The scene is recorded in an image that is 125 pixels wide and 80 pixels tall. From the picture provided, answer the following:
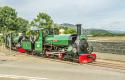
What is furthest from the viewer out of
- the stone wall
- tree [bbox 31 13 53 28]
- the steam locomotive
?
tree [bbox 31 13 53 28]

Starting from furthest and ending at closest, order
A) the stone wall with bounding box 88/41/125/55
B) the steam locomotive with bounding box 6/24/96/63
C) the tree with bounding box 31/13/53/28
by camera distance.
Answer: the tree with bounding box 31/13/53/28 → the stone wall with bounding box 88/41/125/55 → the steam locomotive with bounding box 6/24/96/63

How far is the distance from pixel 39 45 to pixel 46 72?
31.2ft

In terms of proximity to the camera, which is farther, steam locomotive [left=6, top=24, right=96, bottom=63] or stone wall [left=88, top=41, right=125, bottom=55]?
stone wall [left=88, top=41, right=125, bottom=55]

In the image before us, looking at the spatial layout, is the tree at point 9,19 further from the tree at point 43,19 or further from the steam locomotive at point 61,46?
the steam locomotive at point 61,46

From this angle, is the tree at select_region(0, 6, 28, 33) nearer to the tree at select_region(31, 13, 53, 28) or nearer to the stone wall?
the tree at select_region(31, 13, 53, 28)

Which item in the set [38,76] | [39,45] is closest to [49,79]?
[38,76]

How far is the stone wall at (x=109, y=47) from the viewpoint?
21172 millimetres

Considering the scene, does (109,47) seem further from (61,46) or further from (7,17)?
(7,17)

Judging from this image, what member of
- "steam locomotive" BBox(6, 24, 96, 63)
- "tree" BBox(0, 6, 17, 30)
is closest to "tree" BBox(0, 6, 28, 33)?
"tree" BBox(0, 6, 17, 30)

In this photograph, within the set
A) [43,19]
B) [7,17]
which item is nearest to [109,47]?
[43,19]

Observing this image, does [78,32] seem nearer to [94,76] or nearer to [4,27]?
[94,76]

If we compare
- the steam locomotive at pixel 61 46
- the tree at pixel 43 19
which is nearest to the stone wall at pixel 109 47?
the steam locomotive at pixel 61 46

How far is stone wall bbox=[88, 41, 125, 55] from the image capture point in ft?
69.5

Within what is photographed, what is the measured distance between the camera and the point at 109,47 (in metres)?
22.6
